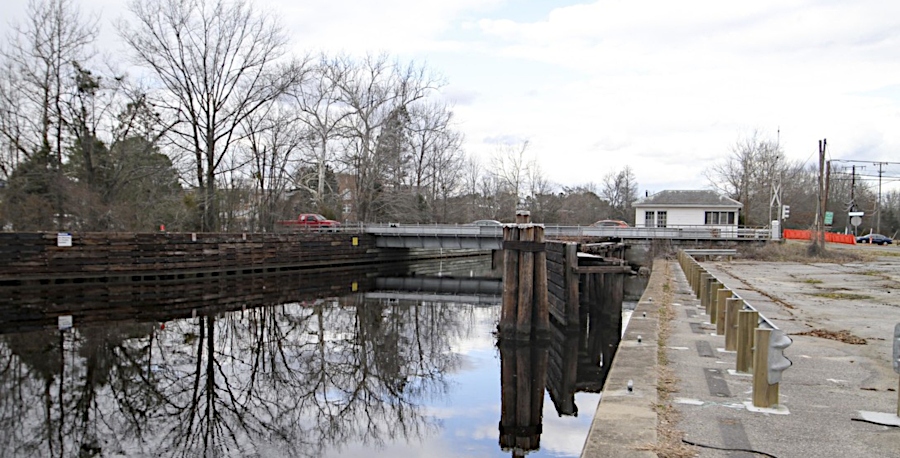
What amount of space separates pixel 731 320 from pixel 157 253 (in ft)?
92.7

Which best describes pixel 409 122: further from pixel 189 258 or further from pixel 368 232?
pixel 189 258

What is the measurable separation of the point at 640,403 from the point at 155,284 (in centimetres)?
2716

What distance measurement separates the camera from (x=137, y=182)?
4006 cm

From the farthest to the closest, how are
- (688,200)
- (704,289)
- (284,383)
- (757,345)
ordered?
(688,200) < (704,289) < (284,383) < (757,345)

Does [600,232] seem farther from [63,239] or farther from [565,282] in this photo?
[63,239]

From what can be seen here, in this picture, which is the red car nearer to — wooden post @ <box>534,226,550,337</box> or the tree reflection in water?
the tree reflection in water

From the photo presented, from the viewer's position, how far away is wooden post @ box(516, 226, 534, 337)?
15758 mm

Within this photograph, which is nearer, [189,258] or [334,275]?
[189,258]

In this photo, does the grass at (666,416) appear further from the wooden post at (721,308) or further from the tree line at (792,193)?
the tree line at (792,193)

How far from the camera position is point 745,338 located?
26.0 ft

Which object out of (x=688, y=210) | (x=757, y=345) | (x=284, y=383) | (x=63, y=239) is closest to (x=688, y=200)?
(x=688, y=210)

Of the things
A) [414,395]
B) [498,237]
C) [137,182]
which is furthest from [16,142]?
[414,395]

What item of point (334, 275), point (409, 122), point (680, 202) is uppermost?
point (409, 122)

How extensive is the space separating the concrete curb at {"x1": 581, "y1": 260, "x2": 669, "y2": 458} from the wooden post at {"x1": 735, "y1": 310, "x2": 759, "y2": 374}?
1071 millimetres
